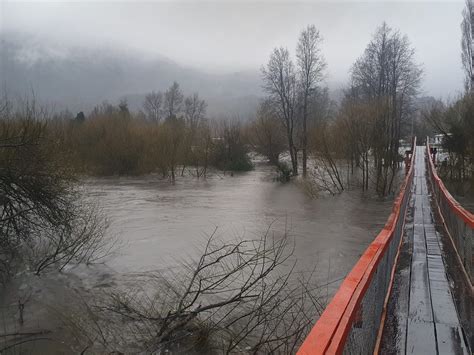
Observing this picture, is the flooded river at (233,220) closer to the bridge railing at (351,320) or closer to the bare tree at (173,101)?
the bridge railing at (351,320)

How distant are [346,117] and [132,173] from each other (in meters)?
20.5

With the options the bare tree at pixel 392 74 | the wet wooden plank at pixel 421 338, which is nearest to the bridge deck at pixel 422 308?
the wet wooden plank at pixel 421 338

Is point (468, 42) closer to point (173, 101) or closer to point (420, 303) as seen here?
point (420, 303)

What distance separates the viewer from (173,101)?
91250 millimetres

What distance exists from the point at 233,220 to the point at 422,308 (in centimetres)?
1165

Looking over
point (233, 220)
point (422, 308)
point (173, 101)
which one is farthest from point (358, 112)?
point (173, 101)

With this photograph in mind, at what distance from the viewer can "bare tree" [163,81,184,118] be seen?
90625 millimetres

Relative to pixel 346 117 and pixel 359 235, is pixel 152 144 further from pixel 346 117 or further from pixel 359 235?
pixel 359 235

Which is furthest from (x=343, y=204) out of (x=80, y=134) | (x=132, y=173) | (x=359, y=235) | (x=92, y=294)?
(x=80, y=134)

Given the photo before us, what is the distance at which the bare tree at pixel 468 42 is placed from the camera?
35.2 meters

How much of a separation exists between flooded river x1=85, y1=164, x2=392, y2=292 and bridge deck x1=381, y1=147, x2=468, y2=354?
1982 millimetres

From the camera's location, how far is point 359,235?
13.8m

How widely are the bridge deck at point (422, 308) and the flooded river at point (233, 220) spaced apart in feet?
6.50

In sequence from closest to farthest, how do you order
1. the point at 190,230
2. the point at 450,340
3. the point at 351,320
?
1. the point at 351,320
2. the point at 450,340
3. the point at 190,230
